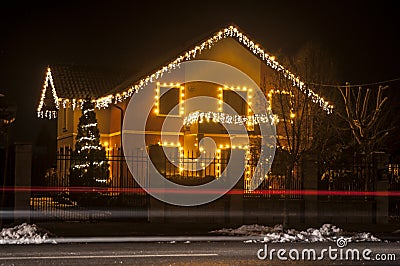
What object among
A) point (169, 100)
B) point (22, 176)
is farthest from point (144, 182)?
point (169, 100)

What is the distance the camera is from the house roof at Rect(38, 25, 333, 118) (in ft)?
99.0

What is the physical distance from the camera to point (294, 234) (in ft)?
59.2

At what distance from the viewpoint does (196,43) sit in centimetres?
3077

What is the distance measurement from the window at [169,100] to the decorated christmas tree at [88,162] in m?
3.17

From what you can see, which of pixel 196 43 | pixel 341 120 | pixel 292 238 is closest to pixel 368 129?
pixel 341 120

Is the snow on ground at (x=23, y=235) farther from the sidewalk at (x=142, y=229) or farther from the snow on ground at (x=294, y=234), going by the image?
the snow on ground at (x=294, y=234)

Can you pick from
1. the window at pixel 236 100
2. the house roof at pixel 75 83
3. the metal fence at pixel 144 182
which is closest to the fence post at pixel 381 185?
the metal fence at pixel 144 182

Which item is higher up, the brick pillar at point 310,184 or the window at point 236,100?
the window at point 236,100

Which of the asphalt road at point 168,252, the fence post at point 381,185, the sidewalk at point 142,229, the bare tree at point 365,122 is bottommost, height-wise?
the sidewalk at point 142,229

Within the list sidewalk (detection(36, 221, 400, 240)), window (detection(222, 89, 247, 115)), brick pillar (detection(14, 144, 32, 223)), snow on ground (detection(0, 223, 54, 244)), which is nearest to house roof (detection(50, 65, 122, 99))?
window (detection(222, 89, 247, 115))

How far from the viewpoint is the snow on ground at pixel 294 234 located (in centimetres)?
1727

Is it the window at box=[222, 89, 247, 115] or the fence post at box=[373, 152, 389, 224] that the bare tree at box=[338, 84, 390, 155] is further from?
the fence post at box=[373, 152, 389, 224]

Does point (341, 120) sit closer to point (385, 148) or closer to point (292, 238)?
point (385, 148)

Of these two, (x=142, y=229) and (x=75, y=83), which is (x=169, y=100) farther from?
(x=142, y=229)
